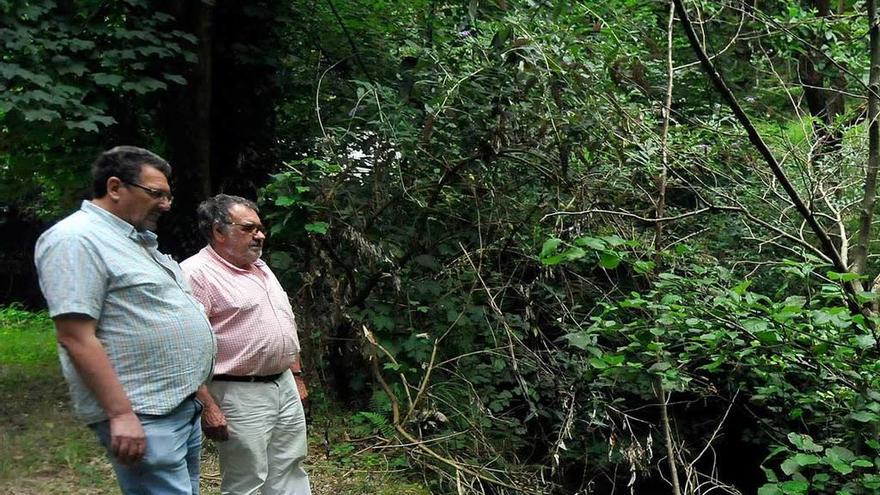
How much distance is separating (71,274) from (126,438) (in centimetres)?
53

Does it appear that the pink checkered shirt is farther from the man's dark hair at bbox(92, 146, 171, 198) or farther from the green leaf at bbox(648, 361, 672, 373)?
the green leaf at bbox(648, 361, 672, 373)

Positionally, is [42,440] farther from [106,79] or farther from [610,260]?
[610,260]

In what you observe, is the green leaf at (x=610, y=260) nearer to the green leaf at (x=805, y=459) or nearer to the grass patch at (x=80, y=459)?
the green leaf at (x=805, y=459)

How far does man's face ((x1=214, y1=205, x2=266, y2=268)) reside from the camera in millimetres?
3830

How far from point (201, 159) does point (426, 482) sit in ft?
13.7

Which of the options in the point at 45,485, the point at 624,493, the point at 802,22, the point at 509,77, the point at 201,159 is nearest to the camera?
the point at 802,22

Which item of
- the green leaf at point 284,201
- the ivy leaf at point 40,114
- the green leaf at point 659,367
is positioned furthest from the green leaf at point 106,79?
the green leaf at point 659,367

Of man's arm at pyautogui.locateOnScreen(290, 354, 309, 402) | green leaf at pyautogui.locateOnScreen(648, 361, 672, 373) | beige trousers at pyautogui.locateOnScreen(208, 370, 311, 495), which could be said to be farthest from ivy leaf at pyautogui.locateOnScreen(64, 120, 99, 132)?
green leaf at pyautogui.locateOnScreen(648, 361, 672, 373)

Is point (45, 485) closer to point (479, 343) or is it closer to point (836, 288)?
point (479, 343)

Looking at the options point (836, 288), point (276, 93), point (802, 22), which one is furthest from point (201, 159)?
point (836, 288)

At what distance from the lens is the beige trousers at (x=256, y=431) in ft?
12.1

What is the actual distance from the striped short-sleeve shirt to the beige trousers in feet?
2.55

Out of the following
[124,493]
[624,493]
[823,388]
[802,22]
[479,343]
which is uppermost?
[802,22]

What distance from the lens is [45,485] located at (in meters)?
5.50
